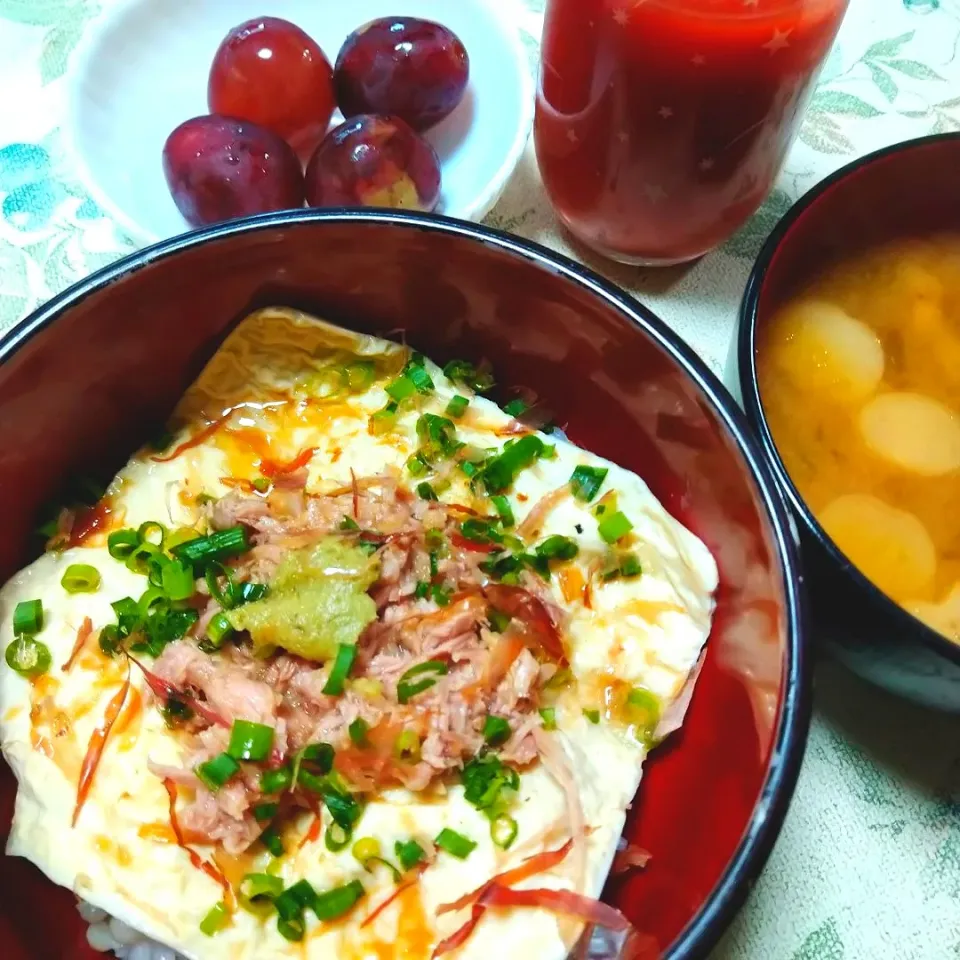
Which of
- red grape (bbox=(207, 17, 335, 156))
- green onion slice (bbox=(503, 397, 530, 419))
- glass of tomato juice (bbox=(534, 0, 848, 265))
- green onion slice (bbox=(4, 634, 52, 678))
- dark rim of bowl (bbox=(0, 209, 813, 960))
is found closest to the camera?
dark rim of bowl (bbox=(0, 209, 813, 960))

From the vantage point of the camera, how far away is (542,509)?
3.50 feet

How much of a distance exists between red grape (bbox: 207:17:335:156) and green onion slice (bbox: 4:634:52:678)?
2.78 feet

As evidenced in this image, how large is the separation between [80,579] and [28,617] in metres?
0.06

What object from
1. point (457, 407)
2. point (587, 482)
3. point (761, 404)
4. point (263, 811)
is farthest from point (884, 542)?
point (263, 811)

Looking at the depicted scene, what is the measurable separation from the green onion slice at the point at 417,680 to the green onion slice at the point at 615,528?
24 centimetres

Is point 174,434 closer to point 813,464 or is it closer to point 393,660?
point 393,660

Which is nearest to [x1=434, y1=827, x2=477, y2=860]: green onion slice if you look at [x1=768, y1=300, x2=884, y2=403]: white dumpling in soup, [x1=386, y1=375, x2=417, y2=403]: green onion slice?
[x1=386, y1=375, x2=417, y2=403]: green onion slice

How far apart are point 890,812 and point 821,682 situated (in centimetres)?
15

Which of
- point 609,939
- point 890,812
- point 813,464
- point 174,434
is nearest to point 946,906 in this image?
point 890,812

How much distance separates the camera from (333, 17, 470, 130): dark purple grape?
4.72ft

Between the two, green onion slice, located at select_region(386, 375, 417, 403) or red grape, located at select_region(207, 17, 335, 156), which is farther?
red grape, located at select_region(207, 17, 335, 156)

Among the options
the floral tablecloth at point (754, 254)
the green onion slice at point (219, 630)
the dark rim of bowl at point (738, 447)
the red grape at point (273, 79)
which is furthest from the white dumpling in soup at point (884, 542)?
the red grape at point (273, 79)

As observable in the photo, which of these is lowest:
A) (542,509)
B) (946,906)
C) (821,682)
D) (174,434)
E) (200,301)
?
(946,906)

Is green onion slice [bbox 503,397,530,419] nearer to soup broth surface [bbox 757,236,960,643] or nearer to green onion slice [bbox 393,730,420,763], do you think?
soup broth surface [bbox 757,236,960,643]
